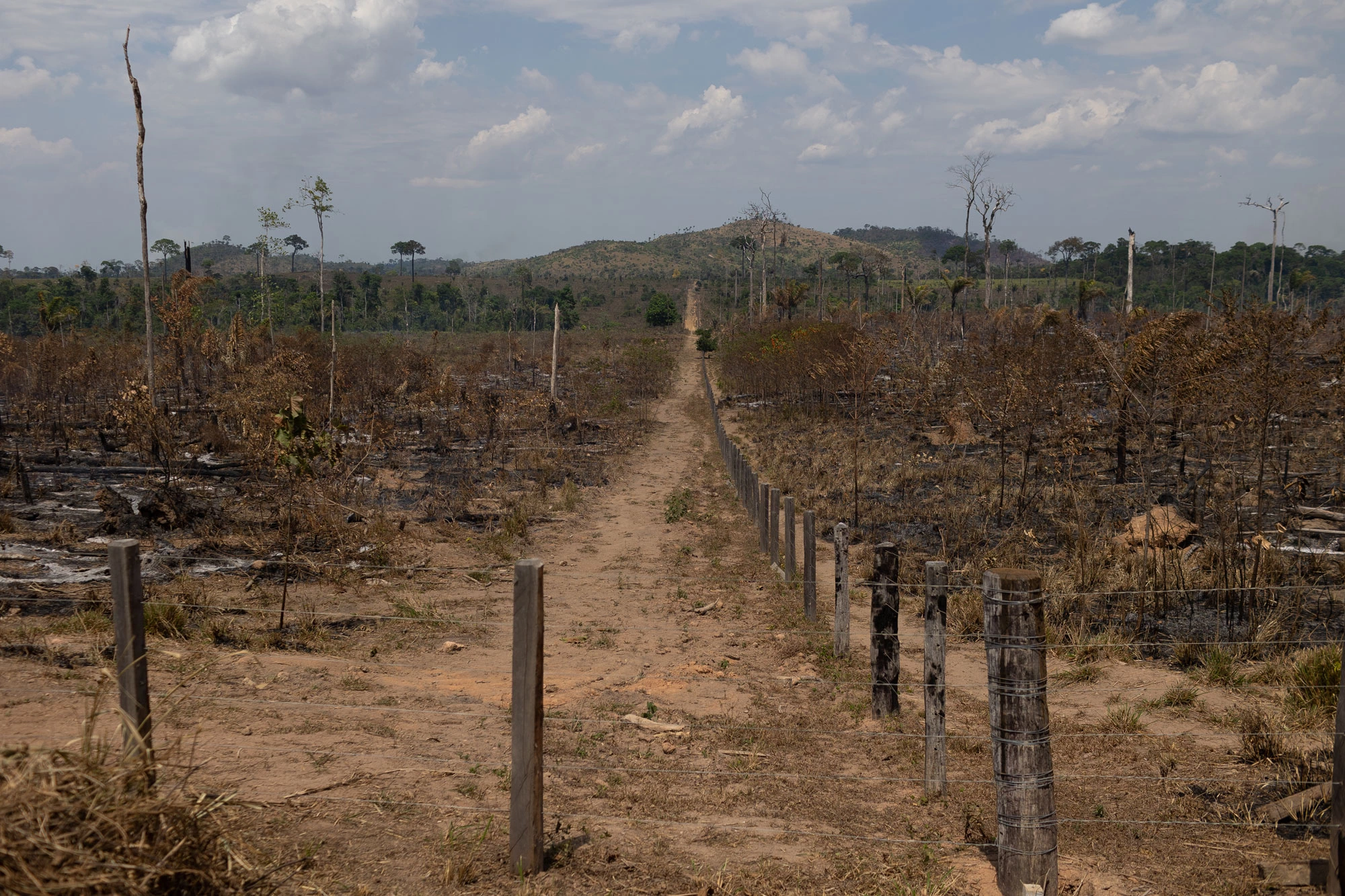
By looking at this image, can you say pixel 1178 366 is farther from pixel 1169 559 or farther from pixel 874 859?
pixel 874 859

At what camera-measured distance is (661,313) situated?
7762 centimetres

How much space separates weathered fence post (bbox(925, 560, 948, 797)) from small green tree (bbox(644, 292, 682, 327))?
73.2 meters

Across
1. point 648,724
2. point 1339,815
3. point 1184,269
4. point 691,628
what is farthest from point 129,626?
point 1184,269

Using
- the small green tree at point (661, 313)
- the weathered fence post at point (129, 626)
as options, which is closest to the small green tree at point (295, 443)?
the weathered fence post at point (129, 626)

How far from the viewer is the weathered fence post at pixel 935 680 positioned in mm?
5262

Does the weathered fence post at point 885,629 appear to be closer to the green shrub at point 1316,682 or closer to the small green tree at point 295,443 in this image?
the green shrub at point 1316,682

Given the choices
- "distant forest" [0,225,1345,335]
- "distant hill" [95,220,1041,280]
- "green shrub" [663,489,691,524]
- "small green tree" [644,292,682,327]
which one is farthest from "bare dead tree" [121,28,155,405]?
"distant hill" [95,220,1041,280]

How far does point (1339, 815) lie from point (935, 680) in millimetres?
1946

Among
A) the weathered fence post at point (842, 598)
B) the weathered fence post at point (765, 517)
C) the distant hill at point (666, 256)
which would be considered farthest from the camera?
the distant hill at point (666, 256)

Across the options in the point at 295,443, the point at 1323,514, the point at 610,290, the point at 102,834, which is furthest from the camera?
the point at 610,290

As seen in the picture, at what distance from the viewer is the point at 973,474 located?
1891cm

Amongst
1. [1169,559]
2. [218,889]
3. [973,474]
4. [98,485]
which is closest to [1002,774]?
[218,889]

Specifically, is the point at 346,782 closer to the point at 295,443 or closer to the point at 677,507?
the point at 295,443

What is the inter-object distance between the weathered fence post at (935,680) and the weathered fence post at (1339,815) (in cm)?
184
